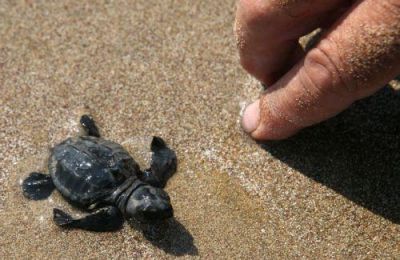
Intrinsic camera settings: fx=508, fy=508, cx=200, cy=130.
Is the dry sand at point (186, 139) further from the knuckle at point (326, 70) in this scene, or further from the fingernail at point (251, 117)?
the knuckle at point (326, 70)

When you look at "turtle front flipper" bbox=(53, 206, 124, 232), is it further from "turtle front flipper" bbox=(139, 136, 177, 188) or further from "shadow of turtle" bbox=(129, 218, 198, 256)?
"turtle front flipper" bbox=(139, 136, 177, 188)

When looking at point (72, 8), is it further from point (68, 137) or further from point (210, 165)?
point (210, 165)

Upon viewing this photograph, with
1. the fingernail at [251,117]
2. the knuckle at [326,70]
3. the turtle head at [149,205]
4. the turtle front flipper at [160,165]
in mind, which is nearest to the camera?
the knuckle at [326,70]

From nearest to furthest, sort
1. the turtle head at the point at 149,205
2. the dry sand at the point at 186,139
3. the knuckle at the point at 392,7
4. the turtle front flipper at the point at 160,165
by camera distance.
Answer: the knuckle at the point at 392,7
the turtle head at the point at 149,205
the dry sand at the point at 186,139
the turtle front flipper at the point at 160,165

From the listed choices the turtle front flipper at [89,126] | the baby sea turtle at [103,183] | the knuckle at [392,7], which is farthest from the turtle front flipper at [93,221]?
the knuckle at [392,7]

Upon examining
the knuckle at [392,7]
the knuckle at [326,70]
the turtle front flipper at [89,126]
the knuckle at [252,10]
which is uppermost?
the knuckle at [392,7]

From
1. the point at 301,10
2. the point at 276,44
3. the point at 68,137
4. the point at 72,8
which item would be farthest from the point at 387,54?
the point at 72,8

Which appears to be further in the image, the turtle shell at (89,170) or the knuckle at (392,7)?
the turtle shell at (89,170)

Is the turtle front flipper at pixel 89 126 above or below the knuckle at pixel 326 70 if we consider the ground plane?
below

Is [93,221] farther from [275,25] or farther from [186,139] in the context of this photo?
[275,25]
